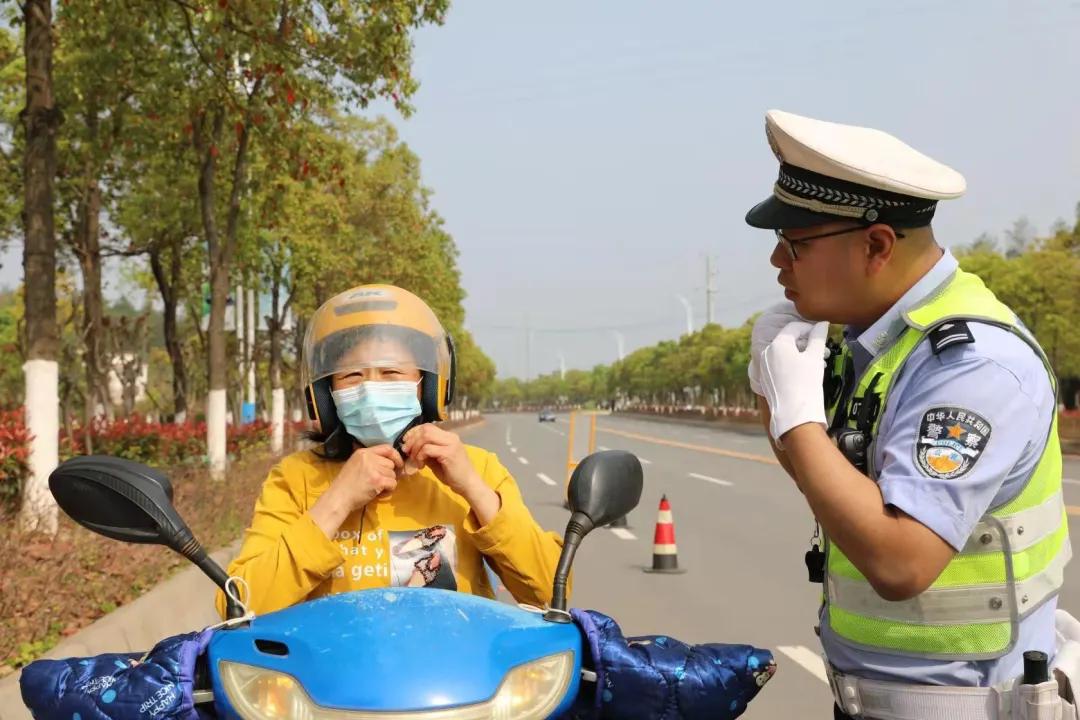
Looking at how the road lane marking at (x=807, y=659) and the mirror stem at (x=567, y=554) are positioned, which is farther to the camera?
the road lane marking at (x=807, y=659)

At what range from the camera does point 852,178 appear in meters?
1.98

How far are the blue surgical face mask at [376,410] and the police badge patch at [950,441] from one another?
1360 mm

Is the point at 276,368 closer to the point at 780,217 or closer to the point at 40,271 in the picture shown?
the point at 40,271

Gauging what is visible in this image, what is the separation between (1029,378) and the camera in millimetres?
1883

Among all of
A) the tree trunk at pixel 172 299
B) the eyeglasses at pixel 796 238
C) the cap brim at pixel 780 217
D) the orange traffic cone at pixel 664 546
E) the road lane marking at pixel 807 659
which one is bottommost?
the road lane marking at pixel 807 659

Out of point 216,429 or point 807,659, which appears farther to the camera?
point 216,429

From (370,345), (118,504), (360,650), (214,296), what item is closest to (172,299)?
(214,296)

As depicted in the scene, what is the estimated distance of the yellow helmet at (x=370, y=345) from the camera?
2.89 metres

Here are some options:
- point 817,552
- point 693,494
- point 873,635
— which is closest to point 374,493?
point 817,552

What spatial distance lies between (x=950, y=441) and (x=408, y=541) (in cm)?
138

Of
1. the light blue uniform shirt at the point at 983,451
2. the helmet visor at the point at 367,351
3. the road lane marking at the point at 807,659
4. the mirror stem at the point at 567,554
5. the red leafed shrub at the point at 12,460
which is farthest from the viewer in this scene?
the red leafed shrub at the point at 12,460

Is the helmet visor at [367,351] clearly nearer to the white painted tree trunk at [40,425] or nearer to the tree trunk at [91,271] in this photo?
the white painted tree trunk at [40,425]

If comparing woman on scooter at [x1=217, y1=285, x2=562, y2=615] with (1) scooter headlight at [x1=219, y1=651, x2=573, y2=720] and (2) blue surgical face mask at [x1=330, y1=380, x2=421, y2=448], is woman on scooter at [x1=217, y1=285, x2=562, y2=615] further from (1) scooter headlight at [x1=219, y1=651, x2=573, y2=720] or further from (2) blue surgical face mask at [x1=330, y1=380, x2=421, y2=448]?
(1) scooter headlight at [x1=219, y1=651, x2=573, y2=720]

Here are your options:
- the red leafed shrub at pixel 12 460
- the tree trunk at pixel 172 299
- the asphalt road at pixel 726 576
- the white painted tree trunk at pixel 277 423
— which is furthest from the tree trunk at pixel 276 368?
the red leafed shrub at pixel 12 460
